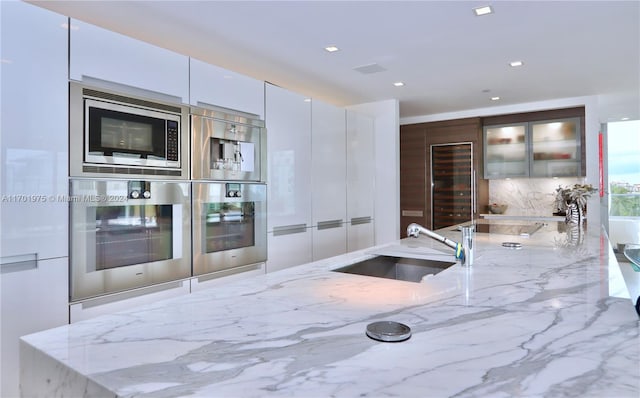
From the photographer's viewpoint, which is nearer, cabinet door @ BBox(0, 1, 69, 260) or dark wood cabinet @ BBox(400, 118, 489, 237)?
cabinet door @ BBox(0, 1, 69, 260)

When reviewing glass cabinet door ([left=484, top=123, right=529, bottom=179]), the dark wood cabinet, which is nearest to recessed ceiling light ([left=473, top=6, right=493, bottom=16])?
the dark wood cabinet

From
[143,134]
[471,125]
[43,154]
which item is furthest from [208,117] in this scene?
[471,125]

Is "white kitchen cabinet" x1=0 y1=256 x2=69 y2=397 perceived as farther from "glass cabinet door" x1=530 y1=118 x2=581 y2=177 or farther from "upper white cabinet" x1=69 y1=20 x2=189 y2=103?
"glass cabinet door" x1=530 y1=118 x2=581 y2=177

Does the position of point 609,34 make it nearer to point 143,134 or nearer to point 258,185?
point 258,185

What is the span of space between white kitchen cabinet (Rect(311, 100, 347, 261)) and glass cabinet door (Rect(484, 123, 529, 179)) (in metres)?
2.54

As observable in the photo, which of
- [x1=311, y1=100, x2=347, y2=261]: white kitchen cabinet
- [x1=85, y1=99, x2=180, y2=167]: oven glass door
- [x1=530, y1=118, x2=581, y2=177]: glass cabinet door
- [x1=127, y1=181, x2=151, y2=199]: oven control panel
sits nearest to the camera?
[x1=85, y1=99, x2=180, y2=167]: oven glass door

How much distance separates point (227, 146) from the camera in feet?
9.49

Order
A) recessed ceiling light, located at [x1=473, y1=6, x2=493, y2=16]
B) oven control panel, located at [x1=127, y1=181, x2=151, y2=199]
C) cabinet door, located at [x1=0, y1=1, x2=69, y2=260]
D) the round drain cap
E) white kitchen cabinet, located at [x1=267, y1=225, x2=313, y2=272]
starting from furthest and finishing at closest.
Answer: white kitchen cabinet, located at [x1=267, y1=225, x2=313, y2=272] < recessed ceiling light, located at [x1=473, y1=6, x2=493, y2=16] < oven control panel, located at [x1=127, y1=181, x2=151, y2=199] < cabinet door, located at [x1=0, y1=1, x2=69, y2=260] < the round drain cap

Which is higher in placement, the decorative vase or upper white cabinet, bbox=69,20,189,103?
upper white cabinet, bbox=69,20,189,103

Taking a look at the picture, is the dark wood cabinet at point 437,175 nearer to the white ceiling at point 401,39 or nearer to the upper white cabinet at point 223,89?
the white ceiling at point 401,39

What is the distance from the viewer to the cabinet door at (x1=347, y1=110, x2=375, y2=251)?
439 centimetres

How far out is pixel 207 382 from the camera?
0.63 m

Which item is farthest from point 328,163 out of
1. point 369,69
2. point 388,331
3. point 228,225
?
point 388,331

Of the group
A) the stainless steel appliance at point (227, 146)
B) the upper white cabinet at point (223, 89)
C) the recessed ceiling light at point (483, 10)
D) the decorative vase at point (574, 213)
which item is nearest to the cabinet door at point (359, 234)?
the stainless steel appliance at point (227, 146)
